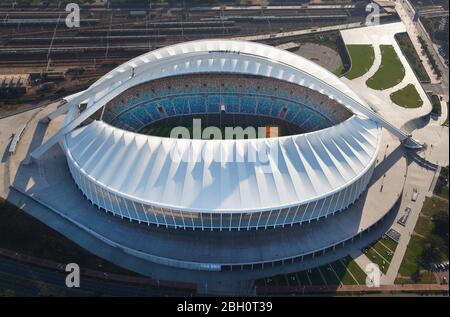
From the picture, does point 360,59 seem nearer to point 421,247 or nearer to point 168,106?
point 168,106

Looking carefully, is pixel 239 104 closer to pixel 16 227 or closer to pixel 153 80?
pixel 153 80

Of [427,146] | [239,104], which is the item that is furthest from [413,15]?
[239,104]

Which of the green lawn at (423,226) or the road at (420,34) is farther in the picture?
the road at (420,34)

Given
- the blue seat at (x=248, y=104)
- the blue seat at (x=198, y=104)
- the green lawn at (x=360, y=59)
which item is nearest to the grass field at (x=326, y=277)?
Result: the blue seat at (x=248, y=104)
